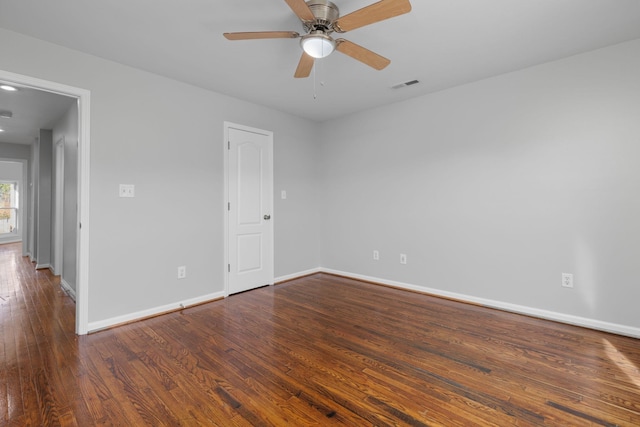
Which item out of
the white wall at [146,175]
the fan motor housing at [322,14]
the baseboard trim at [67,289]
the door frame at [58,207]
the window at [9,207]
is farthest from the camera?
the window at [9,207]

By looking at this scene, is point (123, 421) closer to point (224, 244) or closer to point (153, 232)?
point (153, 232)

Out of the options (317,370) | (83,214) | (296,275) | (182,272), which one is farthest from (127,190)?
(296,275)

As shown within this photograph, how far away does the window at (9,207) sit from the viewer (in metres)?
8.86

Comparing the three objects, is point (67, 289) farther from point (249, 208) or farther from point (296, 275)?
point (296, 275)

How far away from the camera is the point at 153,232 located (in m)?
3.03

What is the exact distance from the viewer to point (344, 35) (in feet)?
7.88

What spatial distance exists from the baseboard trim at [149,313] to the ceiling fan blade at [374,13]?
10.1 feet

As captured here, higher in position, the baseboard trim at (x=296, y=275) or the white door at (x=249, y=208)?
the white door at (x=249, y=208)

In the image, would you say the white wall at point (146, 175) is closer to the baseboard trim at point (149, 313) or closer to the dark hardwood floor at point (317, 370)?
the baseboard trim at point (149, 313)

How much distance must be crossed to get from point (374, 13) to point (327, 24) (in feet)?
1.29

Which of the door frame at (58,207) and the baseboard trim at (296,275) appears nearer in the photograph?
the baseboard trim at (296,275)

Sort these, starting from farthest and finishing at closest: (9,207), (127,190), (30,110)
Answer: (9,207), (30,110), (127,190)

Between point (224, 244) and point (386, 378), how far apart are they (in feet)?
8.16

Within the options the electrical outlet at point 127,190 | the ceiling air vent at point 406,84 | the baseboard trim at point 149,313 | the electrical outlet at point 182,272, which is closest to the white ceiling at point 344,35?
the ceiling air vent at point 406,84
